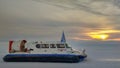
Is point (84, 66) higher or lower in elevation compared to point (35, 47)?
lower

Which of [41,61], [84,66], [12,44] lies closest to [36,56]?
[41,61]

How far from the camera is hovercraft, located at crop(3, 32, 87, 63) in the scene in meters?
25.4

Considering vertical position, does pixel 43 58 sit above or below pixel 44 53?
below

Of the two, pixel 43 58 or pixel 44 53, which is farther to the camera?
pixel 44 53

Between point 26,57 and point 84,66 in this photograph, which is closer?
point 84,66

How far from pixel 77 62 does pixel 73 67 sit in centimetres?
298

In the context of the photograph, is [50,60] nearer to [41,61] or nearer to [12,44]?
[41,61]

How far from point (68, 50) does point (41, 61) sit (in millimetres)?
2475

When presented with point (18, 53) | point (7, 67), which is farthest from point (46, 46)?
point (7, 67)

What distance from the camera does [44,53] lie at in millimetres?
25578

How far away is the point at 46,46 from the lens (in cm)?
2591

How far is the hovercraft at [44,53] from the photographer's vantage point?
2542 centimetres

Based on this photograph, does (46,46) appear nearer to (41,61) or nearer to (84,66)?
(41,61)

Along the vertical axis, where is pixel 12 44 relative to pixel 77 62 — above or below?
above
